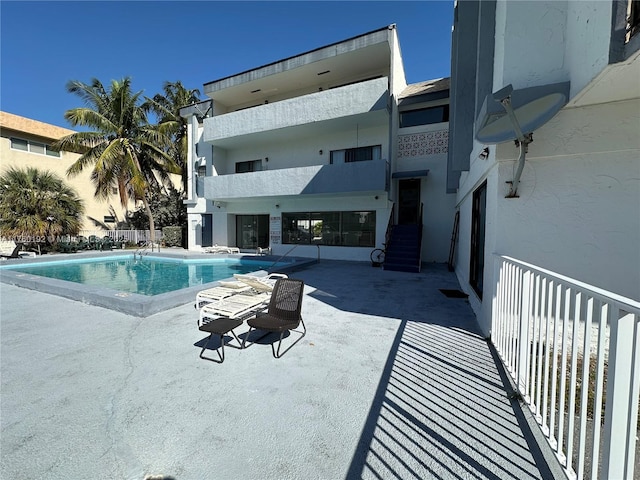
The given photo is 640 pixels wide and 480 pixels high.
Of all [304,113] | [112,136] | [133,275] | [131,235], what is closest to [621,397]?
[133,275]

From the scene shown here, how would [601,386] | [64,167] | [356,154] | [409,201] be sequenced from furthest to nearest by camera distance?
[64,167] → [356,154] → [409,201] → [601,386]

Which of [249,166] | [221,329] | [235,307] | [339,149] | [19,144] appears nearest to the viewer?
[221,329]

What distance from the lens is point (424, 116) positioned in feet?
Result: 44.8

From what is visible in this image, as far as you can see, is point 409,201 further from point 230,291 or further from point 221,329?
point 221,329

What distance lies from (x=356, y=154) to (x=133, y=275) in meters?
12.2

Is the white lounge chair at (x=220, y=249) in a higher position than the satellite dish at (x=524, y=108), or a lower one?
lower

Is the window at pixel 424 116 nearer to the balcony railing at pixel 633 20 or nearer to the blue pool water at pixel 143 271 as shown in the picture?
the blue pool water at pixel 143 271

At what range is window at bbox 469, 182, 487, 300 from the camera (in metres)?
6.16

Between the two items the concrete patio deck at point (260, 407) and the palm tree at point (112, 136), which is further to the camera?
the palm tree at point (112, 136)

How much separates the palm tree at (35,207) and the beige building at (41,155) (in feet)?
14.0

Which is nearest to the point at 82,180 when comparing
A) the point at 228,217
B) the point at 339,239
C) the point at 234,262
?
the point at 228,217

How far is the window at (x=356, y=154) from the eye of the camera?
14.0m

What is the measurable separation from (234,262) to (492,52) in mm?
13644

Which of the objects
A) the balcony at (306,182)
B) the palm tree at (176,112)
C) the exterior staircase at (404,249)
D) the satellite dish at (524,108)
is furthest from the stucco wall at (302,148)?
the satellite dish at (524,108)
